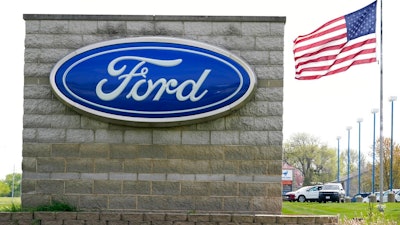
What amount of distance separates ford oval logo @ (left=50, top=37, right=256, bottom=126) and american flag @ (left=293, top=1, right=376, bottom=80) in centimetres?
243

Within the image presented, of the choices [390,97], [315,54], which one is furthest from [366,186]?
[315,54]

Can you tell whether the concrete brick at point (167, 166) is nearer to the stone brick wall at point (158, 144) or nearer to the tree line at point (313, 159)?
the stone brick wall at point (158, 144)

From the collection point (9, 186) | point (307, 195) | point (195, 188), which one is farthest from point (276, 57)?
point (9, 186)

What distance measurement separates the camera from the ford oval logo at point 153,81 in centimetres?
1381

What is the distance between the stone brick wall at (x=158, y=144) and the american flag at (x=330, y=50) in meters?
1.91

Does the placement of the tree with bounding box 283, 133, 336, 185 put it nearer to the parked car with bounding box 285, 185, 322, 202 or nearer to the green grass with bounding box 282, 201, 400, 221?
the parked car with bounding box 285, 185, 322, 202

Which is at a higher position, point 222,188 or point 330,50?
point 330,50

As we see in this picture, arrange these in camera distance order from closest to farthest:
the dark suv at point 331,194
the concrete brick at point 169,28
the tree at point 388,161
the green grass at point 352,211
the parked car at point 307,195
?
the concrete brick at point 169,28
the green grass at point 352,211
the dark suv at point 331,194
the parked car at point 307,195
the tree at point 388,161

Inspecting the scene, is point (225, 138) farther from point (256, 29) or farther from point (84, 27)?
point (84, 27)

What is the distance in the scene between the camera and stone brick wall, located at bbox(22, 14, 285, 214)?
13906 mm

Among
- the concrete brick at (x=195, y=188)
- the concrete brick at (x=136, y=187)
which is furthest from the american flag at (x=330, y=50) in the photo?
the concrete brick at (x=136, y=187)

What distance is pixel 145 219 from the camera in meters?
13.5

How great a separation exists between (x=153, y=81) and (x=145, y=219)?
2.70 m

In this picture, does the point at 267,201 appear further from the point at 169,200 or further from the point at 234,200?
the point at 169,200
